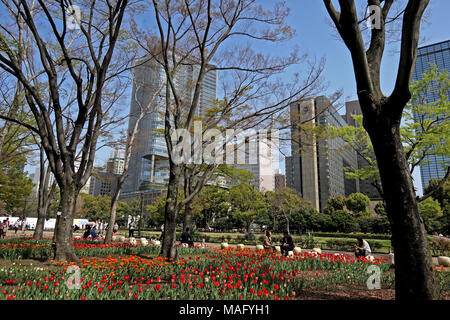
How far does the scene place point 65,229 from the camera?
6.94 m

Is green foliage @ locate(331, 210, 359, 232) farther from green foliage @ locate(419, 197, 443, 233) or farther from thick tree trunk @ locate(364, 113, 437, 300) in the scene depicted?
thick tree trunk @ locate(364, 113, 437, 300)

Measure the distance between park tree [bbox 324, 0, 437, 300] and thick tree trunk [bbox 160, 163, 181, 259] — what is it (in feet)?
18.7

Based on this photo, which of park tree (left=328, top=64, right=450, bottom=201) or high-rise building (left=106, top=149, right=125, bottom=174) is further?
high-rise building (left=106, top=149, right=125, bottom=174)

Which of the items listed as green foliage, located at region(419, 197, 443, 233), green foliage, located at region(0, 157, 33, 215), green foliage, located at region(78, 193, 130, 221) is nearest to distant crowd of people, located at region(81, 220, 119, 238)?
green foliage, located at region(0, 157, 33, 215)

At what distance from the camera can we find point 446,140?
1082cm

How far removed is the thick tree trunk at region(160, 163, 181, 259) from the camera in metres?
7.75

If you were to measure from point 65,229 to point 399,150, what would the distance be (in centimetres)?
744

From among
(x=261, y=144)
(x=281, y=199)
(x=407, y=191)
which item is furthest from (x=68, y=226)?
(x=281, y=199)

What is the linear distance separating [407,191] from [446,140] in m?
9.79

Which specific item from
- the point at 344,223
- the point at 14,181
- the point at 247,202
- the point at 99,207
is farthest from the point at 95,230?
the point at 99,207

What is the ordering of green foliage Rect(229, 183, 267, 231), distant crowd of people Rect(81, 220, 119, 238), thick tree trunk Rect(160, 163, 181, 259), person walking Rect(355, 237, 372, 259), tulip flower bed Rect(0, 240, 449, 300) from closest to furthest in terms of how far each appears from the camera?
tulip flower bed Rect(0, 240, 449, 300), thick tree trunk Rect(160, 163, 181, 259), person walking Rect(355, 237, 372, 259), distant crowd of people Rect(81, 220, 119, 238), green foliage Rect(229, 183, 267, 231)

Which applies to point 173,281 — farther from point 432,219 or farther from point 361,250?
point 432,219
